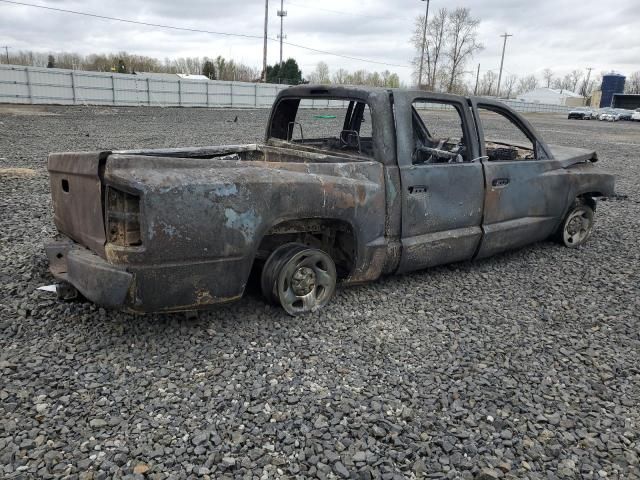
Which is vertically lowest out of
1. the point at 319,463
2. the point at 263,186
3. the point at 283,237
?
the point at 319,463

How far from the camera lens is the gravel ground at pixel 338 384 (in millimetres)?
2393

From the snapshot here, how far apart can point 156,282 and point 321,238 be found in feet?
→ 4.99

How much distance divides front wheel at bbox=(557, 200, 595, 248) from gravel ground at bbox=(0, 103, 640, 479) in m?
1.23

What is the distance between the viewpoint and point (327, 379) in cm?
305

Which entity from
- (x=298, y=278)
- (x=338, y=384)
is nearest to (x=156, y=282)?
(x=298, y=278)

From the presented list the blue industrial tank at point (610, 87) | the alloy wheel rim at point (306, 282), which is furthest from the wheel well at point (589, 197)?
the blue industrial tank at point (610, 87)

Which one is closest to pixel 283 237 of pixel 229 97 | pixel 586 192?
pixel 586 192

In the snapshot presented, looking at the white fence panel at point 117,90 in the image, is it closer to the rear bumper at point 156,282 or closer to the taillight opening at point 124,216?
the rear bumper at point 156,282

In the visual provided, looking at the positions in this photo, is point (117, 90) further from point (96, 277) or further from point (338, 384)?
point (338, 384)

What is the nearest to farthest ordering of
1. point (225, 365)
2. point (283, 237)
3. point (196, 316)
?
1. point (225, 365)
2. point (196, 316)
3. point (283, 237)

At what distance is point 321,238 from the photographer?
13.7 ft

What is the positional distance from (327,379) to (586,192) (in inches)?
167

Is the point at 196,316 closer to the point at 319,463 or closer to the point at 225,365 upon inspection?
the point at 225,365

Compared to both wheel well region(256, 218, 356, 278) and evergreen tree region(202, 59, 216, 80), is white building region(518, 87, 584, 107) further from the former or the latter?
wheel well region(256, 218, 356, 278)
